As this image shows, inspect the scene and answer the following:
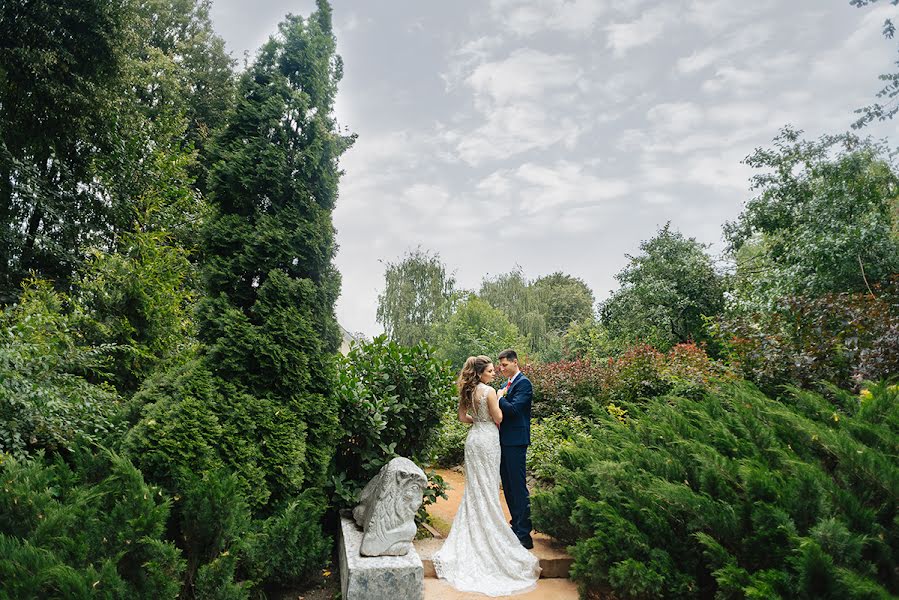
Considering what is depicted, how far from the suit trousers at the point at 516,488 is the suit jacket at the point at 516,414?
0.09 metres

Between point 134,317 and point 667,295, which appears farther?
point 667,295

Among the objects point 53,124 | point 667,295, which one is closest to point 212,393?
point 53,124

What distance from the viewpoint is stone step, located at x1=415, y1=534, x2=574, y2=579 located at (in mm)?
4473

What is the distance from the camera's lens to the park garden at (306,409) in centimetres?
294

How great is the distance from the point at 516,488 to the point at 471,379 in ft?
3.93

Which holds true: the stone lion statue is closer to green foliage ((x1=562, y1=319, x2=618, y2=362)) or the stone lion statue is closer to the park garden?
the park garden

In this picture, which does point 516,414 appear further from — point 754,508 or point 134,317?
point 134,317

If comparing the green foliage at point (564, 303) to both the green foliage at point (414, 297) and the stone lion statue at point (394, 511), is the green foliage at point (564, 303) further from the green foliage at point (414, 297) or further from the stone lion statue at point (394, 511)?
the stone lion statue at point (394, 511)

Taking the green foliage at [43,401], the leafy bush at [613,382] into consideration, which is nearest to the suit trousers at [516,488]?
the green foliage at [43,401]

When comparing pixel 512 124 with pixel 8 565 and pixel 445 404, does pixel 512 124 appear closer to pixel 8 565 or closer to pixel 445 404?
pixel 445 404

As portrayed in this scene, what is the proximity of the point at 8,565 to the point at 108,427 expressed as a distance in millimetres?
1973

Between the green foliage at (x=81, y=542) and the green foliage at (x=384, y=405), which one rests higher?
the green foliage at (x=384, y=405)

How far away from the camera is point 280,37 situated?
17.4 ft

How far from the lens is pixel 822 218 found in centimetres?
979
